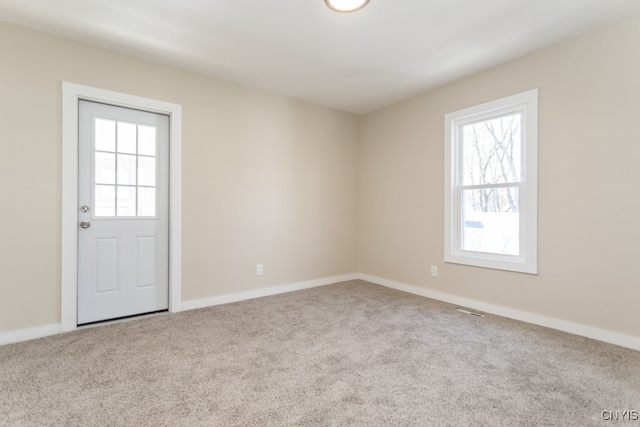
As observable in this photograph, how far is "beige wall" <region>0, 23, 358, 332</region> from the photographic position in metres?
2.51

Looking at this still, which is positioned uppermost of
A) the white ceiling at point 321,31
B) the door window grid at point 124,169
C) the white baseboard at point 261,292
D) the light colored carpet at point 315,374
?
the white ceiling at point 321,31

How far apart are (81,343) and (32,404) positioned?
2.71 feet

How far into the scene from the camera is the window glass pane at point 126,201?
9.89ft

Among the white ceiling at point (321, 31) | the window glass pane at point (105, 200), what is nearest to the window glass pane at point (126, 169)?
the window glass pane at point (105, 200)

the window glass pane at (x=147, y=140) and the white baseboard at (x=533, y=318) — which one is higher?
the window glass pane at (x=147, y=140)

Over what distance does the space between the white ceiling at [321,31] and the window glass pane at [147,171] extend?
988mm

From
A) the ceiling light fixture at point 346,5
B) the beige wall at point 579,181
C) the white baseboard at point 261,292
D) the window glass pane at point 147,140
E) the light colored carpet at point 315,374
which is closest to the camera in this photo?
the light colored carpet at point 315,374

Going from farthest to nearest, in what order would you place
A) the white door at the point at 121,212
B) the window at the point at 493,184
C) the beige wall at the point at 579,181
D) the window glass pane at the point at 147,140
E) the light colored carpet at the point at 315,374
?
the window glass pane at the point at 147,140
the window at the point at 493,184
the white door at the point at 121,212
the beige wall at the point at 579,181
the light colored carpet at the point at 315,374

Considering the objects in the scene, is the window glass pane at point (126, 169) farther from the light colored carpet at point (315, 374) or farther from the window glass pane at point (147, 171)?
the light colored carpet at point (315, 374)

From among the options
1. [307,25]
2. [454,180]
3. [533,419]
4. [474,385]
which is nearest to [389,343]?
[474,385]

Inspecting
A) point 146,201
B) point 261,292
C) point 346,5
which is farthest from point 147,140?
point 346,5

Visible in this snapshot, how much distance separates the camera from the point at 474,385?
1888 mm

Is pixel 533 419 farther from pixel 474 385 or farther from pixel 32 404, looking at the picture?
pixel 32 404

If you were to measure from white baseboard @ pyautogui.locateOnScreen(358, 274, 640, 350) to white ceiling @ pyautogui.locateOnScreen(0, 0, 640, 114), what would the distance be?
2.46 metres
